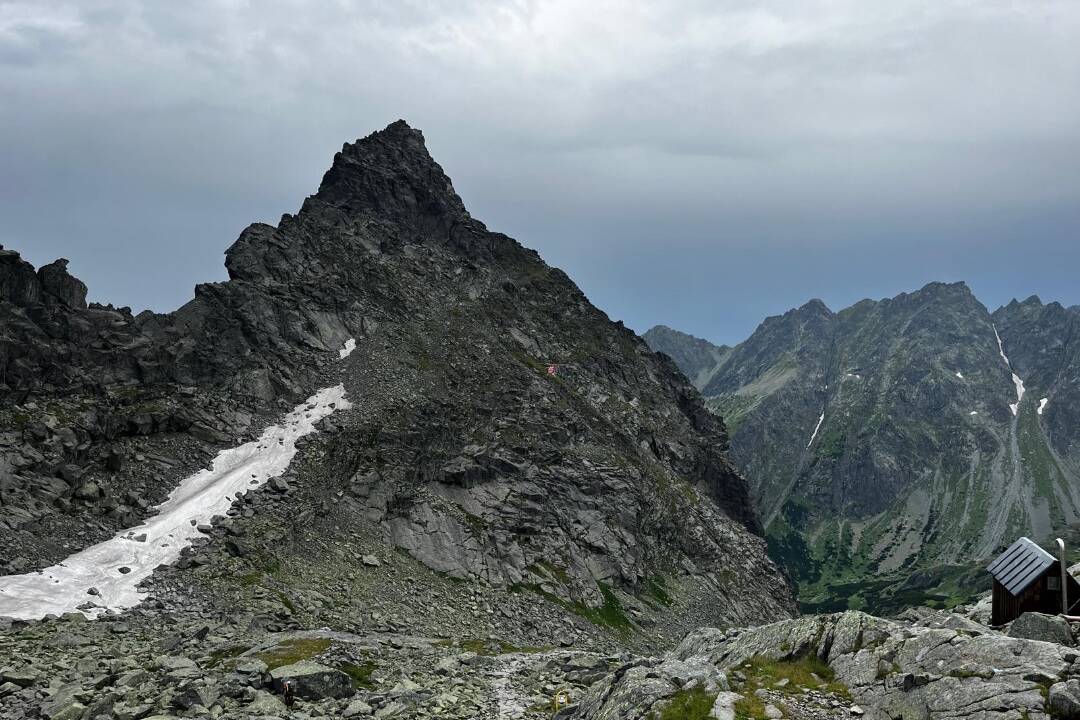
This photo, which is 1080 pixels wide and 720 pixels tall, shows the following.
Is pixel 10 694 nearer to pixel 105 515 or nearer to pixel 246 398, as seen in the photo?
pixel 105 515

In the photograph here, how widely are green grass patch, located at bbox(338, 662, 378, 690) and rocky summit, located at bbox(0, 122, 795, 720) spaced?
19 centimetres

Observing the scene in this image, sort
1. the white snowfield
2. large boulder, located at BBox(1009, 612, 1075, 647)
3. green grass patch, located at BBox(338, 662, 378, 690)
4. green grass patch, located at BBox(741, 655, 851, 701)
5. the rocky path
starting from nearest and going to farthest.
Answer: green grass patch, located at BBox(741, 655, 851, 701)
large boulder, located at BBox(1009, 612, 1075, 647)
the rocky path
green grass patch, located at BBox(338, 662, 378, 690)
the white snowfield

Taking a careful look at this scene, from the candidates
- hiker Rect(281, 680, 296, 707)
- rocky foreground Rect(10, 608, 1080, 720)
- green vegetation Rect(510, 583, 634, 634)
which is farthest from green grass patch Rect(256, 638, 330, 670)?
green vegetation Rect(510, 583, 634, 634)

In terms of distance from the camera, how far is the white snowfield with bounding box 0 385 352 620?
55.0 m

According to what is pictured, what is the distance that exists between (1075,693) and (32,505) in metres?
77.1

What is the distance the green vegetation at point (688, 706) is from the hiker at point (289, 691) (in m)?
18.9

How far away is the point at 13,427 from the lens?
72812 mm

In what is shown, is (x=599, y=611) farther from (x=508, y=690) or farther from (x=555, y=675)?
(x=508, y=690)

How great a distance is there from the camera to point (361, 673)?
138 ft

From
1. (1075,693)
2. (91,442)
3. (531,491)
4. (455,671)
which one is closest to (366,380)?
(531,491)

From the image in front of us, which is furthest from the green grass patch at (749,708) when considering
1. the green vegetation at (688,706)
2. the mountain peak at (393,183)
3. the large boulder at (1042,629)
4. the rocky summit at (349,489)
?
the mountain peak at (393,183)

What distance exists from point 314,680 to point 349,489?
52.0 meters

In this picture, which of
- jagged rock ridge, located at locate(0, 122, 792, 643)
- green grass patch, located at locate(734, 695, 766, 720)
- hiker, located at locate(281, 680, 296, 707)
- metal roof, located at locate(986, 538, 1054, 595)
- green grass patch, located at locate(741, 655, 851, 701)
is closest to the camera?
green grass patch, located at locate(734, 695, 766, 720)

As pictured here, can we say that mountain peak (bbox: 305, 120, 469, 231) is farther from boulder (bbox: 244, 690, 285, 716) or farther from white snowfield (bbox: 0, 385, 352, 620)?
boulder (bbox: 244, 690, 285, 716)
